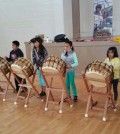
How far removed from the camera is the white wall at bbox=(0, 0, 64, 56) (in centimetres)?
769

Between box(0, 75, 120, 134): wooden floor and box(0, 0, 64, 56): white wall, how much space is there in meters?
3.81

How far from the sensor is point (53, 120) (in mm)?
3648

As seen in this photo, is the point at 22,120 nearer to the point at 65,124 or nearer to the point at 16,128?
the point at 16,128

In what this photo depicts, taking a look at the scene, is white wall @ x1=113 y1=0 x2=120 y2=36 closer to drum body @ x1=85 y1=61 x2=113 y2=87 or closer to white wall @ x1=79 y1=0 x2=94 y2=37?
white wall @ x1=79 y1=0 x2=94 y2=37

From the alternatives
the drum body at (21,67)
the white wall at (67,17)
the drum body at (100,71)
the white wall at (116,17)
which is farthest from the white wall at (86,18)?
the drum body at (100,71)

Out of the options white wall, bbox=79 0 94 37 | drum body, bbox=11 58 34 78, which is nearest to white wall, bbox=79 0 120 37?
white wall, bbox=79 0 94 37

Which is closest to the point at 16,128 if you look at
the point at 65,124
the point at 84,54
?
the point at 65,124

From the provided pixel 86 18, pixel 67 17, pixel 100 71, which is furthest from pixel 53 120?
pixel 86 18

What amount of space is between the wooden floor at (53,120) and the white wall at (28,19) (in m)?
3.81

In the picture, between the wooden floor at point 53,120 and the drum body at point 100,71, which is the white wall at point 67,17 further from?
the drum body at point 100,71

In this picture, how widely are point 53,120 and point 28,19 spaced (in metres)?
5.38

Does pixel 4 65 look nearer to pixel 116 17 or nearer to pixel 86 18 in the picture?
pixel 86 18

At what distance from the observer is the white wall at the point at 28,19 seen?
7.69m

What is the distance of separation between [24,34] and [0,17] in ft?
3.79
